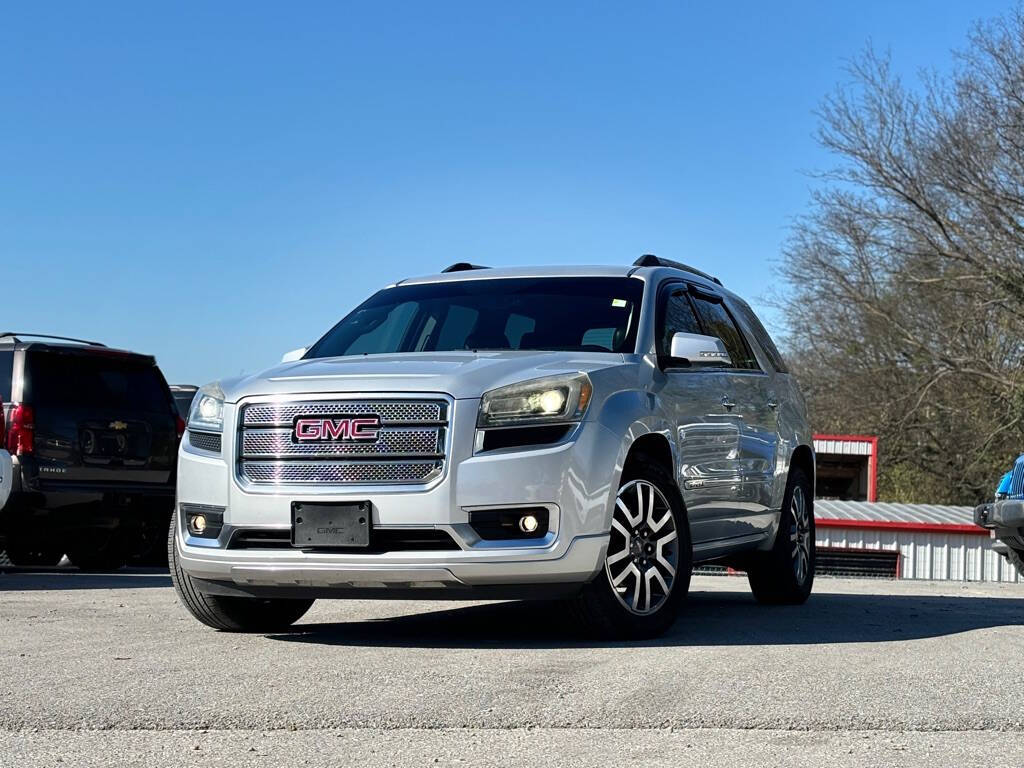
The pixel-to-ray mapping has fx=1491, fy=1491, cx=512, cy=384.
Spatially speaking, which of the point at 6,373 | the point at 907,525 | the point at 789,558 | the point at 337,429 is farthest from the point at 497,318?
the point at 907,525

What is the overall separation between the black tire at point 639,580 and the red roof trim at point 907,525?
21733 millimetres

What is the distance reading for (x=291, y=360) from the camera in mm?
7750

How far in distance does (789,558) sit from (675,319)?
2.06 meters

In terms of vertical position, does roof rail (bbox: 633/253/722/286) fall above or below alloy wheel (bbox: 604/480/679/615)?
above

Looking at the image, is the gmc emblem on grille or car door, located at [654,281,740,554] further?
car door, located at [654,281,740,554]

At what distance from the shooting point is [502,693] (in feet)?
16.8

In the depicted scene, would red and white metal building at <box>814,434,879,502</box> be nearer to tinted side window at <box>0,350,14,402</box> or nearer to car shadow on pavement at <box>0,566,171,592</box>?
car shadow on pavement at <box>0,566,171,592</box>

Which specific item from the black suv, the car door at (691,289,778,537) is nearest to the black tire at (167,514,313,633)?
the car door at (691,289,778,537)

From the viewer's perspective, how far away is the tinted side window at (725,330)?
8.64 meters

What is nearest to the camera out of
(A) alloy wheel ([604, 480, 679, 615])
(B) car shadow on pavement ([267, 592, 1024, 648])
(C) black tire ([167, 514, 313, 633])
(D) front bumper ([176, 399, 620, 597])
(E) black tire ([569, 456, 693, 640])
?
(D) front bumper ([176, 399, 620, 597])

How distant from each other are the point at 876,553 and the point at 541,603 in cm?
2201

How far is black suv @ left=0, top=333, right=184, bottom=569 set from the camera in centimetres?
1188

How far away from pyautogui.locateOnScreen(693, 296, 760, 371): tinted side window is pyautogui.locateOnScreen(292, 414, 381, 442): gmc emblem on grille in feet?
9.01

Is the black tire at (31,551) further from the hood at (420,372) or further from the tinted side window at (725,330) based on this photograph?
the tinted side window at (725,330)
